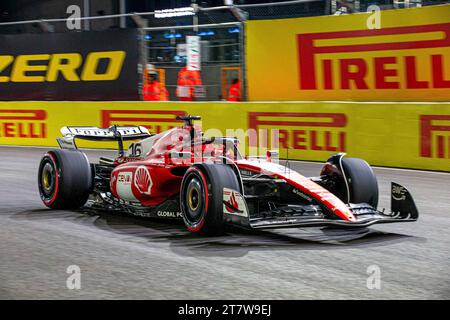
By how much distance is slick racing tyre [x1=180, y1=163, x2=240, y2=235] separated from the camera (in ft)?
21.9

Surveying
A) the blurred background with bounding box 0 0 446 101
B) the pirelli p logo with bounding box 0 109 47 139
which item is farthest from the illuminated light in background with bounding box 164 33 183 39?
the pirelli p logo with bounding box 0 109 47 139

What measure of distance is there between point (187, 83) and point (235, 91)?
96 cm

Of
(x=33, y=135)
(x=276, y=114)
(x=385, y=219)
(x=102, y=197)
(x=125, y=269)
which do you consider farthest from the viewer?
(x=33, y=135)

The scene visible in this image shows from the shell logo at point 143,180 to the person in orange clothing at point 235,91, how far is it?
721 centimetres

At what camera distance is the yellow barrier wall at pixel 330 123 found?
38.9 feet

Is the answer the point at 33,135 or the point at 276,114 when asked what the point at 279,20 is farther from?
the point at 33,135

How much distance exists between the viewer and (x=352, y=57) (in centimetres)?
1319

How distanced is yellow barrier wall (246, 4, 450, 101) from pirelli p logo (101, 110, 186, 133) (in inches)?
70.3

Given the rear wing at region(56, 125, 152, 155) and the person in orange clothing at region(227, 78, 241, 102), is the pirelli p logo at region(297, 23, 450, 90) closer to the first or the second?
the person in orange clothing at region(227, 78, 241, 102)

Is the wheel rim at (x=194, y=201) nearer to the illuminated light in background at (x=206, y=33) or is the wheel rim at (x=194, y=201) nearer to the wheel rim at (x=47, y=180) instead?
the wheel rim at (x=47, y=180)

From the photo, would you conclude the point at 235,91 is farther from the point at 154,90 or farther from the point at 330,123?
the point at 330,123
